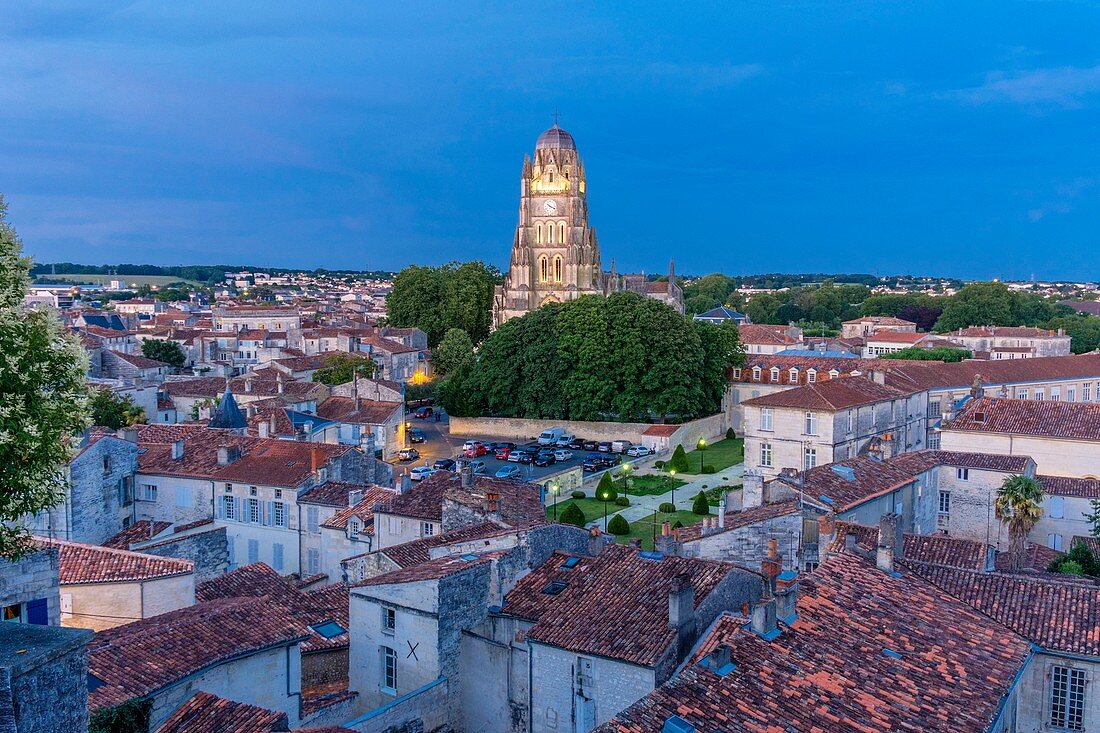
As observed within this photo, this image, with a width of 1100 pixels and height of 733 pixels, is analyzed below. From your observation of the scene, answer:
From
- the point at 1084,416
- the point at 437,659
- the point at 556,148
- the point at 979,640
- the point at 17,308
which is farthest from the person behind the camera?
the point at 556,148

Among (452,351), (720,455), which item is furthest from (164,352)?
(720,455)

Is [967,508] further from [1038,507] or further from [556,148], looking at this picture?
[556,148]

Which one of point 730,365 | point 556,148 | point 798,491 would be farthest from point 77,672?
point 556,148

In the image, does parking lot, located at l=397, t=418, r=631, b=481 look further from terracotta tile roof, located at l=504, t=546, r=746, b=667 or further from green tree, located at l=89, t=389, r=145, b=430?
terracotta tile roof, located at l=504, t=546, r=746, b=667

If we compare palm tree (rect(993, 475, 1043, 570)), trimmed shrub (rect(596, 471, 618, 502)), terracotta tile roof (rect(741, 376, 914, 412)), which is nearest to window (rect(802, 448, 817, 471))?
terracotta tile roof (rect(741, 376, 914, 412))

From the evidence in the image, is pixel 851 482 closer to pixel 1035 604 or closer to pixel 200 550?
pixel 1035 604
